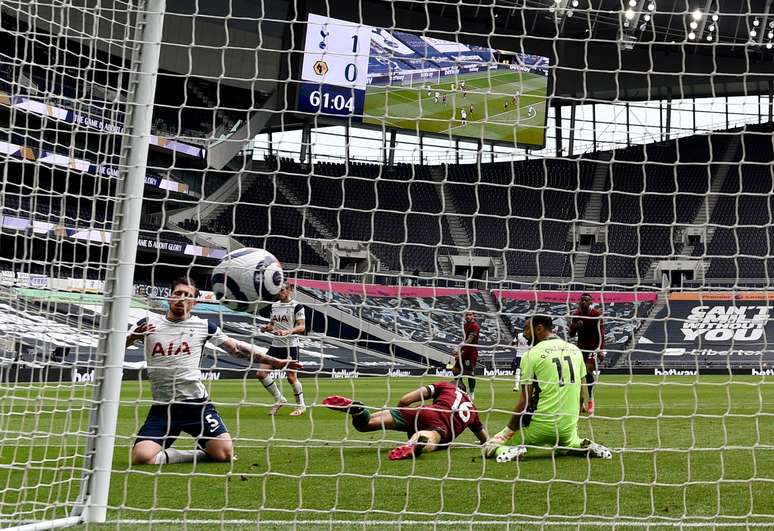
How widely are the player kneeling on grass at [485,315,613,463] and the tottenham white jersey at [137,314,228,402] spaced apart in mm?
2104

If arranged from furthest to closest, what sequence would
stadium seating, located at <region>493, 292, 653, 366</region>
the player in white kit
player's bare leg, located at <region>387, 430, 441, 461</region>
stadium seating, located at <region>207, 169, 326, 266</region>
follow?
stadium seating, located at <region>207, 169, 326, 266</region> < stadium seating, located at <region>493, 292, 653, 366</region> < the player in white kit < player's bare leg, located at <region>387, 430, 441, 461</region>

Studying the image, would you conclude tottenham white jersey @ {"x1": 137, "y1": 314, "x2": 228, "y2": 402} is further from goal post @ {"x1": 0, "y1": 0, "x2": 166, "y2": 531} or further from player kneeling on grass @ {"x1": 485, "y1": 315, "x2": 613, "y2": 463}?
player kneeling on grass @ {"x1": 485, "y1": 315, "x2": 613, "y2": 463}

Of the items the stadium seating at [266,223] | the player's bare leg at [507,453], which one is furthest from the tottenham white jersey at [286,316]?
the stadium seating at [266,223]

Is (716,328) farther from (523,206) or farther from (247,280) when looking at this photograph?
(247,280)

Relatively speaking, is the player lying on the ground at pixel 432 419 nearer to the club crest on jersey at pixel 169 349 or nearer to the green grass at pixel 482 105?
the club crest on jersey at pixel 169 349

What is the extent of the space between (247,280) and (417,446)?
5.53 ft

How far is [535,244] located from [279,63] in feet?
36.7

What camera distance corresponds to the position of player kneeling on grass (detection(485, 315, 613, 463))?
19.8 feet

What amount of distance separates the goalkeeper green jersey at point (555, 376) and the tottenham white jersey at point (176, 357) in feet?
7.14

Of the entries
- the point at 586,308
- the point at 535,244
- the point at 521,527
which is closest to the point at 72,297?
the point at 521,527

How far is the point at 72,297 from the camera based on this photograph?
538 centimetres

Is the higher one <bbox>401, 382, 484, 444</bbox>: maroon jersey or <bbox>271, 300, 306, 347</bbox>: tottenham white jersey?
<bbox>271, 300, 306, 347</bbox>: tottenham white jersey

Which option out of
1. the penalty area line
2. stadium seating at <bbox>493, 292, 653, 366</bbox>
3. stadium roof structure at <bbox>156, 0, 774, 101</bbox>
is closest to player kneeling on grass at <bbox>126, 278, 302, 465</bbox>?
the penalty area line

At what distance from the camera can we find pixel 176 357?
5777 mm
